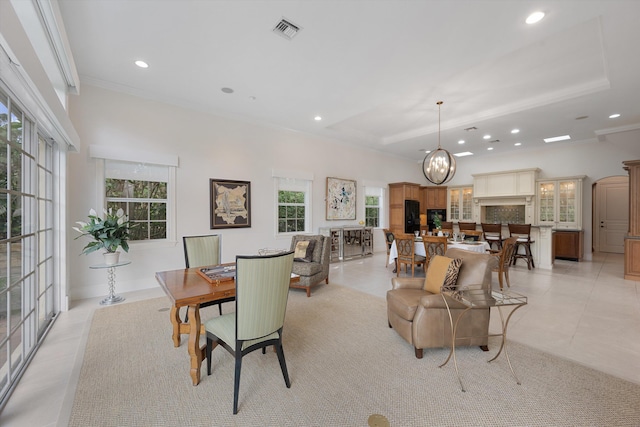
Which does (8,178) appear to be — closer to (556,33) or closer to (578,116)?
(556,33)

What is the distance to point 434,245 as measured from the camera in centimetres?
464

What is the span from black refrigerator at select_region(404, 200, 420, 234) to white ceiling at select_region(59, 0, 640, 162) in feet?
10.4

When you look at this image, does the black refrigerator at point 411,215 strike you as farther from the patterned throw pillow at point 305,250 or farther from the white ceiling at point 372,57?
the patterned throw pillow at point 305,250

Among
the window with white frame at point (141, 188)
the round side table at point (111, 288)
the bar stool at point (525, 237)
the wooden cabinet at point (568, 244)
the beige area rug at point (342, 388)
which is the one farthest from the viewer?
the wooden cabinet at point (568, 244)

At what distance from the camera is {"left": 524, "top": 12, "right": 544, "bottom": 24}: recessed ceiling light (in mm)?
2418

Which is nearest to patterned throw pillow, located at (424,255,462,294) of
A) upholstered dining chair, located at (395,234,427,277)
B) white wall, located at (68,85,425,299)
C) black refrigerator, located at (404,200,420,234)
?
upholstered dining chair, located at (395,234,427,277)

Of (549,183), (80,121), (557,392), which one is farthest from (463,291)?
(549,183)

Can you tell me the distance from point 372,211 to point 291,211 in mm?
2962

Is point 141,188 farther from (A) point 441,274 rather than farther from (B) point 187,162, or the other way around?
(A) point 441,274

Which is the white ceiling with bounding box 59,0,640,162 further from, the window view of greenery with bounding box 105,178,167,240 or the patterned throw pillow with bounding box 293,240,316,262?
the patterned throw pillow with bounding box 293,240,316,262

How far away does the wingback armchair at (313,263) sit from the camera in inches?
155

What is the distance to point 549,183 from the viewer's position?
7336 millimetres

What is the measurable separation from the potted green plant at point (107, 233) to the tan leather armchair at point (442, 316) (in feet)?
11.9

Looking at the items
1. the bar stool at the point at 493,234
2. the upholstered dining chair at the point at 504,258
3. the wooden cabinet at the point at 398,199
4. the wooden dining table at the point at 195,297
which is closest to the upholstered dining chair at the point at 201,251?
the wooden dining table at the point at 195,297
